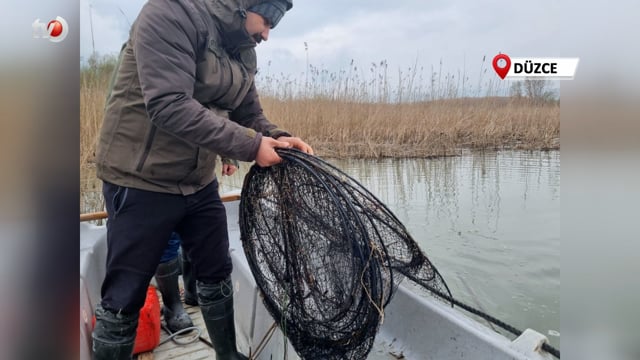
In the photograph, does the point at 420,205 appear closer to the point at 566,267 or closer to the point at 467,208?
the point at 467,208

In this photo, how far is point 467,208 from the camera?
18.2 ft

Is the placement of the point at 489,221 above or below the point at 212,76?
below

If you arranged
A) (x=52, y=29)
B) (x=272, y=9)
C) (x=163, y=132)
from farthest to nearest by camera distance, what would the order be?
(x=272, y=9)
(x=163, y=132)
(x=52, y=29)

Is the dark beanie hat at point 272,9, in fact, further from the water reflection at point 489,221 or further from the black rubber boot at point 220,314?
the water reflection at point 489,221

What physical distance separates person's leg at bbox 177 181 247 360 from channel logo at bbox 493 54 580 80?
1100mm

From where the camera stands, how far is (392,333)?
197cm

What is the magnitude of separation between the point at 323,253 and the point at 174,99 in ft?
2.34

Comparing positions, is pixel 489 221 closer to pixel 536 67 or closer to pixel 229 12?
pixel 536 67

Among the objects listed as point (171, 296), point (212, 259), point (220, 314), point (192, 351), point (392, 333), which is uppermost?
point (212, 259)

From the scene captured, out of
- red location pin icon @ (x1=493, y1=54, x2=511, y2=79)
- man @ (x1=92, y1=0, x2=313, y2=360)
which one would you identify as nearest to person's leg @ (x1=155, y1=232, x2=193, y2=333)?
man @ (x1=92, y1=0, x2=313, y2=360)

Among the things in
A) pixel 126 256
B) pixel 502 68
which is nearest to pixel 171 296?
pixel 126 256

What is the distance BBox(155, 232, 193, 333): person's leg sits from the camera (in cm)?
219

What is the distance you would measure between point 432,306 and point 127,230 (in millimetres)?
1229

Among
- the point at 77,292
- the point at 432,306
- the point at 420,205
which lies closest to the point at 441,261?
the point at 420,205
